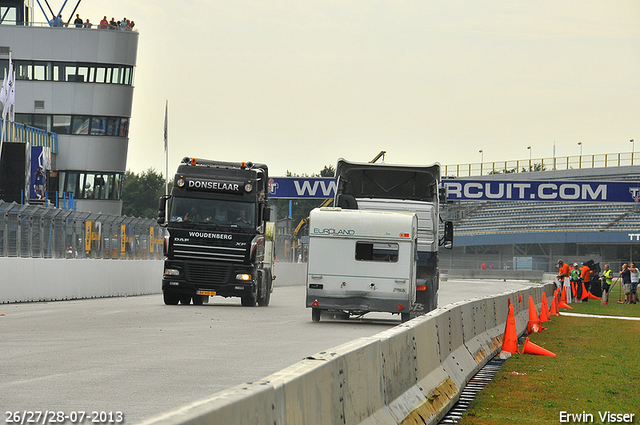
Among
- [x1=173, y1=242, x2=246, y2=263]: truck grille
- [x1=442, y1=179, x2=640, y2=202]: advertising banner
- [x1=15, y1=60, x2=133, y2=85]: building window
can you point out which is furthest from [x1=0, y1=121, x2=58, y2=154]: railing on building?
[x1=173, y1=242, x2=246, y2=263]: truck grille

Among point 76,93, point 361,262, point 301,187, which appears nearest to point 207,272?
point 361,262

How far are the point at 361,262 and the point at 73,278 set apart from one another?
11944 mm

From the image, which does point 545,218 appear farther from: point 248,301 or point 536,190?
point 248,301

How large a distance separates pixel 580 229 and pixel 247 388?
81.8m

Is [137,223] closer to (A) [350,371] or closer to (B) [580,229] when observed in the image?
(A) [350,371]

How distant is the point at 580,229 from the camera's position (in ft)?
272

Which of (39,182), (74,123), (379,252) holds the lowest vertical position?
(379,252)

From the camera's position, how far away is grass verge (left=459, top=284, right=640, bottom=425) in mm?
9320

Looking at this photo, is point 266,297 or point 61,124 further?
point 61,124

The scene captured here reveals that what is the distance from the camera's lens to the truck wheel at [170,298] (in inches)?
1033

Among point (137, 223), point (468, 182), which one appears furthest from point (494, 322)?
point (468, 182)

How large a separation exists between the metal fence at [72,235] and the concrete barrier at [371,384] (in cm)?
1587

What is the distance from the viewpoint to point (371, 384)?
22.6 ft

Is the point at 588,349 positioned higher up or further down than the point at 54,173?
further down
